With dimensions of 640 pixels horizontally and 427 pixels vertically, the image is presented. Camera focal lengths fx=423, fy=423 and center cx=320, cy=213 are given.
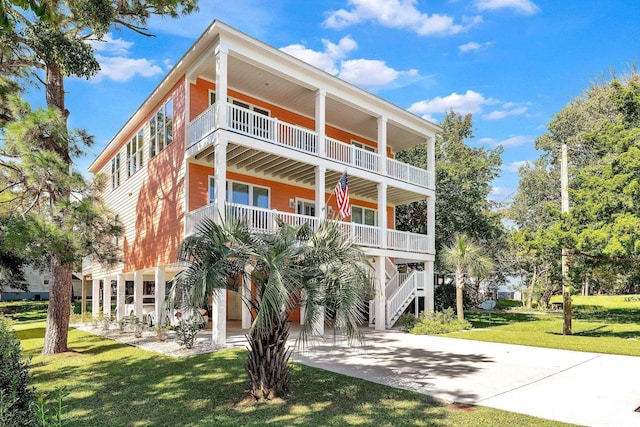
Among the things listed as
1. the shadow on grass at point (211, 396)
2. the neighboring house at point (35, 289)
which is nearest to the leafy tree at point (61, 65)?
the shadow on grass at point (211, 396)

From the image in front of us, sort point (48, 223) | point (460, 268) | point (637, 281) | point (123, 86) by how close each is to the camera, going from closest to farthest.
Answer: point (48, 223) < point (637, 281) < point (460, 268) < point (123, 86)

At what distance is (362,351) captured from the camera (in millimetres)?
10898

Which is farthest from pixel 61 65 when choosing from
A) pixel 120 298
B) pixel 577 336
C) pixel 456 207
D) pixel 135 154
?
pixel 456 207

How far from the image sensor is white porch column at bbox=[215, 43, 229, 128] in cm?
1217

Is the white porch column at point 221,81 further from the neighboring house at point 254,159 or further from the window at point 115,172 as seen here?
the window at point 115,172

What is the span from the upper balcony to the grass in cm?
668

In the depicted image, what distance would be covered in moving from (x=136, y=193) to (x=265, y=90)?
306 inches

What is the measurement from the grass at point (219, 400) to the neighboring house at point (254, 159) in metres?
2.76

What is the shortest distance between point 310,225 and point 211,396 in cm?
394

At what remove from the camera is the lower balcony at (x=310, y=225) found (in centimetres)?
1260

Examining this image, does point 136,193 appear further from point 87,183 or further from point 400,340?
point 400,340

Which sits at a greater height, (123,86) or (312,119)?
(123,86)

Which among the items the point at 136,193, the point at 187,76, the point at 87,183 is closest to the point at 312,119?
the point at 187,76

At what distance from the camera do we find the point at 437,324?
51.2 ft
